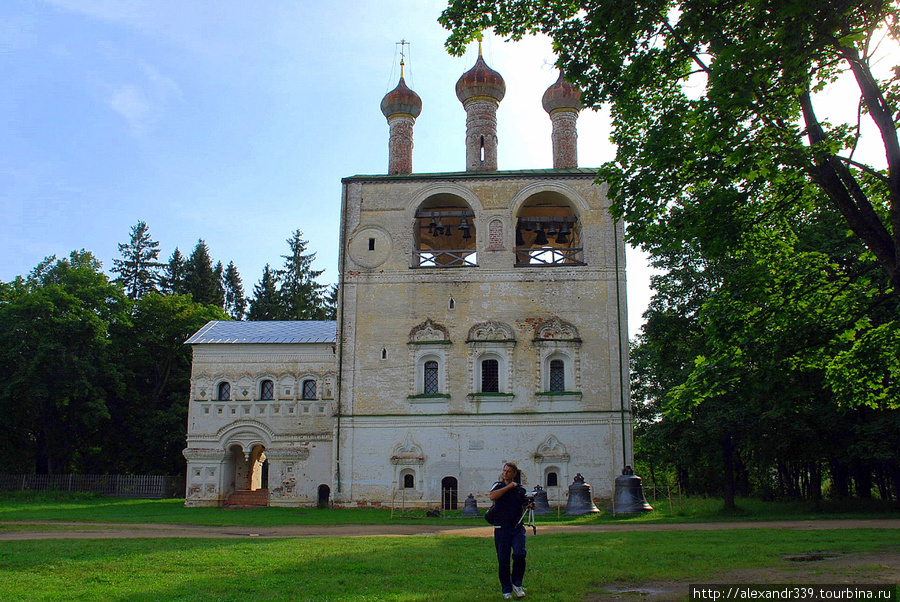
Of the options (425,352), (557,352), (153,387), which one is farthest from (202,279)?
(557,352)

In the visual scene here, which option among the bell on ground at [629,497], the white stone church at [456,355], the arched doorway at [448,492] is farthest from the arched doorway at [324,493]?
the bell on ground at [629,497]

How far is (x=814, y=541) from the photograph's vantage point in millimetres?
11750

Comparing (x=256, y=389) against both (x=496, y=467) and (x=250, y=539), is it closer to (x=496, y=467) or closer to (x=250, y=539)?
(x=496, y=467)

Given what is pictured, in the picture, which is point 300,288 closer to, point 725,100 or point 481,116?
point 481,116

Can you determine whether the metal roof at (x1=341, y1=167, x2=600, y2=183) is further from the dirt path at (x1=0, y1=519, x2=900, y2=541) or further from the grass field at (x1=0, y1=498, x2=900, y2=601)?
the grass field at (x1=0, y1=498, x2=900, y2=601)

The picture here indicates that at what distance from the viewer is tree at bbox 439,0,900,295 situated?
865cm

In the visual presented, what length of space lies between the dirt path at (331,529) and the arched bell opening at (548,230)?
408 inches

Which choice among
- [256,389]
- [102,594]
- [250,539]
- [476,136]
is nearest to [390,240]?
[476,136]

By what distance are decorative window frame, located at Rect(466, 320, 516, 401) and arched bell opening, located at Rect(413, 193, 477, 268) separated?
2.38 metres

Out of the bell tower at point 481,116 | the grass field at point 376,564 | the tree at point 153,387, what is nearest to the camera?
the grass field at point 376,564

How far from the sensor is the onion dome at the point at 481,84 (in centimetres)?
2692

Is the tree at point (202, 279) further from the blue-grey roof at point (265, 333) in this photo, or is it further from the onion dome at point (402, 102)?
the onion dome at point (402, 102)

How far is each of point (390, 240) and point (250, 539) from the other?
13226mm

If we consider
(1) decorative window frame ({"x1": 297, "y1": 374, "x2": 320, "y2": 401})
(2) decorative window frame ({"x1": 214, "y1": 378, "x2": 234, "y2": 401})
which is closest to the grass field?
(1) decorative window frame ({"x1": 297, "y1": 374, "x2": 320, "y2": 401})
